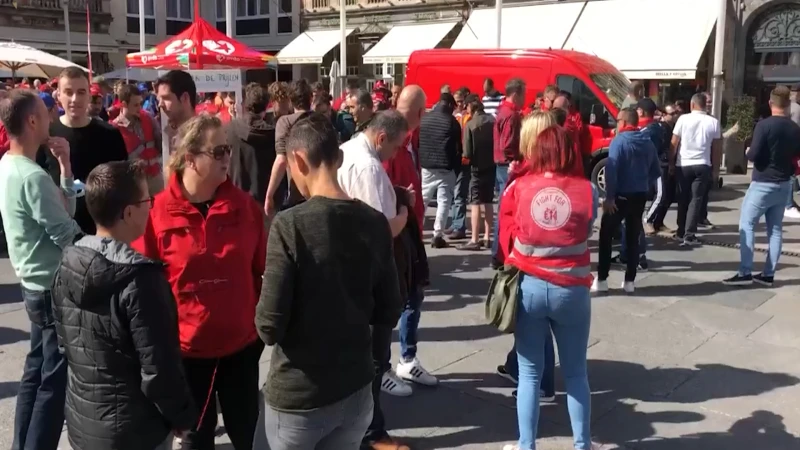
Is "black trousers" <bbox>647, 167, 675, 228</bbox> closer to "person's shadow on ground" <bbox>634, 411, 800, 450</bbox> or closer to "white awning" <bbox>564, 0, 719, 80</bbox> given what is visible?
"person's shadow on ground" <bbox>634, 411, 800, 450</bbox>

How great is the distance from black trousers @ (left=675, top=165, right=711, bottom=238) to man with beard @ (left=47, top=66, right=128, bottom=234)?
705 centimetres

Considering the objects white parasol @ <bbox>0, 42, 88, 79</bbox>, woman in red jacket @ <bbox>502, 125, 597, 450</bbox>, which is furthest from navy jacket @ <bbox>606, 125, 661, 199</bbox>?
white parasol @ <bbox>0, 42, 88, 79</bbox>

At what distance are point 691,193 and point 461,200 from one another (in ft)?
9.21

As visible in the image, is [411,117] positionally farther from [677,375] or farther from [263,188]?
[677,375]

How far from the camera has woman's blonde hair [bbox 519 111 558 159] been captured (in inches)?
150

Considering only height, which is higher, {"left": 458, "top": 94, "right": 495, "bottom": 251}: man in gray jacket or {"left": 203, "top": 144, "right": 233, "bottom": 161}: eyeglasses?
{"left": 203, "top": 144, "right": 233, "bottom": 161}: eyeglasses

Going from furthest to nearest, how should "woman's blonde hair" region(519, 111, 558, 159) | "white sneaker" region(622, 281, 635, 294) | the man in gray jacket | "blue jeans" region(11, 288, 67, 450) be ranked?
the man in gray jacket, "white sneaker" region(622, 281, 635, 294), "woman's blonde hair" region(519, 111, 558, 159), "blue jeans" region(11, 288, 67, 450)

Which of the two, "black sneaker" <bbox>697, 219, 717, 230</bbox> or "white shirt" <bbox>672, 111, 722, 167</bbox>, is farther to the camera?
"black sneaker" <bbox>697, 219, 717, 230</bbox>

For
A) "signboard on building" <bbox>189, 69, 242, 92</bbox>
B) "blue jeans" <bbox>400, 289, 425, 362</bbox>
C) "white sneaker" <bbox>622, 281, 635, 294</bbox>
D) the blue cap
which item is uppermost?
"signboard on building" <bbox>189, 69, 242, 92</bbox>

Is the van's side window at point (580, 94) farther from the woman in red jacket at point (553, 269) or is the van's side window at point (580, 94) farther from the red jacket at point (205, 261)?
the red jacket at point (205, 261)

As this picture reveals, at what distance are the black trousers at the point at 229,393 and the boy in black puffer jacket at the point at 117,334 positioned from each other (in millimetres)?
492

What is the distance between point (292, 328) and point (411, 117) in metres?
2.46

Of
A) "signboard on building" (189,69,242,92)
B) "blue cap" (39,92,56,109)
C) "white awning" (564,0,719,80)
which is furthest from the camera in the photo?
"white awning" (564,0,719,80)

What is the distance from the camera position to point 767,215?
23.9ft
